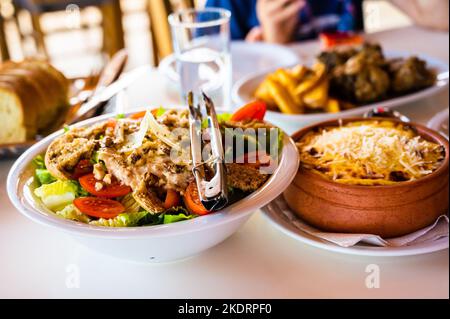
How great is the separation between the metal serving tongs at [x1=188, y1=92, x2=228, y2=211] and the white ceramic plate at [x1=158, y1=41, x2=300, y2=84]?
94cm

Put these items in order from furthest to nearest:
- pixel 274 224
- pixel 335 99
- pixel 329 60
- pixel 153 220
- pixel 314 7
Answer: pixel 314 7, pixel 329 60, pixel 335 99, pixel 274 224, pixel 153 220

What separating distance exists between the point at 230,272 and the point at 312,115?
0.57m

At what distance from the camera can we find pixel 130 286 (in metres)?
0.88

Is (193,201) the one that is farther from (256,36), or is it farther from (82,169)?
(256,36)

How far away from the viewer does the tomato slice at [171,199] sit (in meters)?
0.84

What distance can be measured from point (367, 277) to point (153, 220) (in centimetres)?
36

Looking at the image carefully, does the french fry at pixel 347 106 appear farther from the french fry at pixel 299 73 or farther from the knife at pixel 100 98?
the knife at pixel 100 98

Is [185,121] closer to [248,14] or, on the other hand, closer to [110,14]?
[248,14]

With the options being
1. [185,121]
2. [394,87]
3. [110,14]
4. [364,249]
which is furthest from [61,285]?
[110,14]

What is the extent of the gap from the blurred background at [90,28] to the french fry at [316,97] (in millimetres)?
1654

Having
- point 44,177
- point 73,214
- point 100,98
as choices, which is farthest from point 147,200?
point 100,98

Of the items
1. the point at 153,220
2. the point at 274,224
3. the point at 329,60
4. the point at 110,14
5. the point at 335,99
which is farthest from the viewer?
the point at 110,14

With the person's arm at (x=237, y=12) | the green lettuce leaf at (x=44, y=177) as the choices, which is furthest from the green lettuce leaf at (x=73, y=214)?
the person's arm at (x=237, y=12)

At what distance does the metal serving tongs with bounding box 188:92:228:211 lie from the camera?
0.77 m
